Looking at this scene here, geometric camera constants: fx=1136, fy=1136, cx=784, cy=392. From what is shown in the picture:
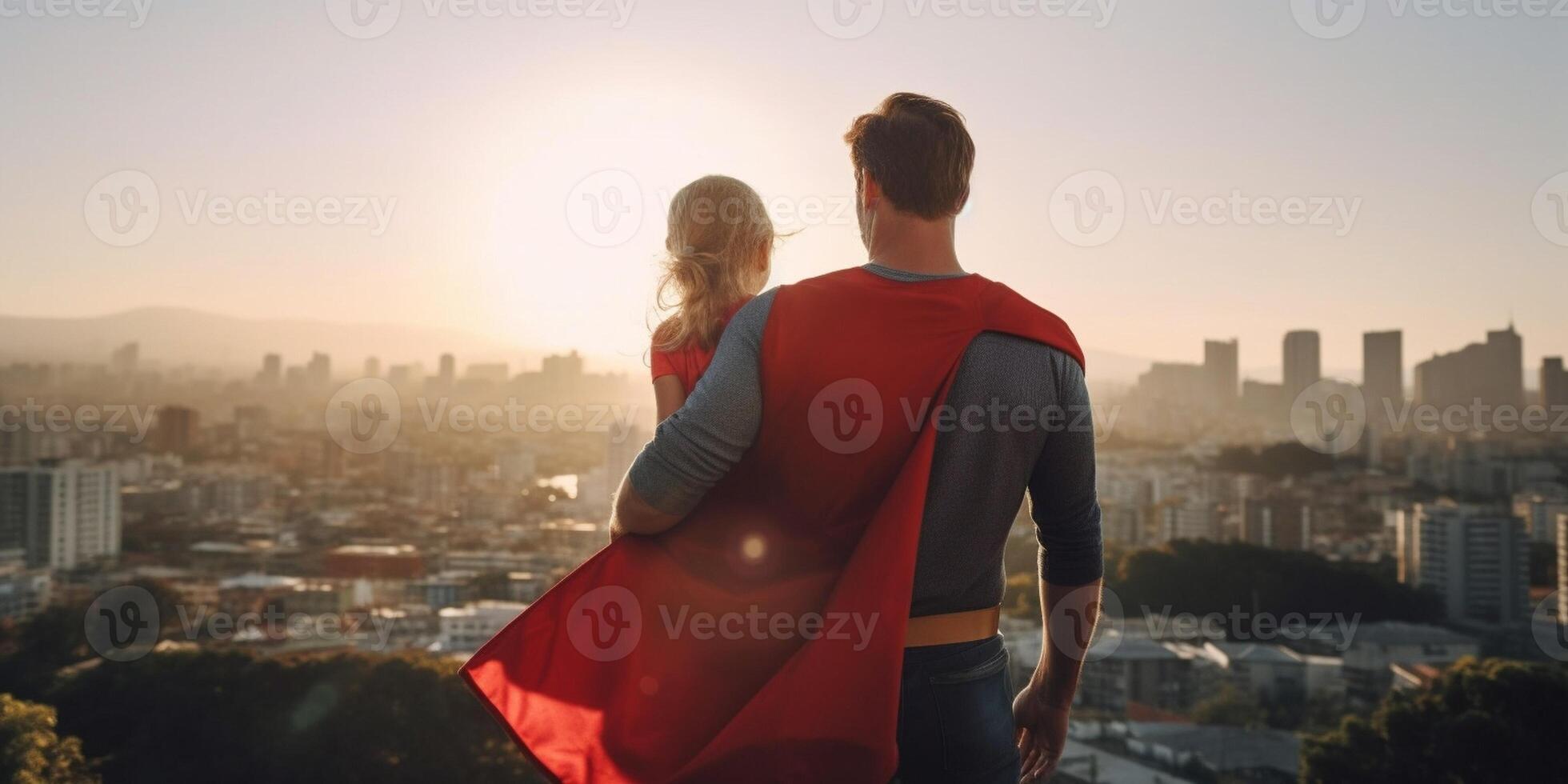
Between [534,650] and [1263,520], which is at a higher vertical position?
[534,650]

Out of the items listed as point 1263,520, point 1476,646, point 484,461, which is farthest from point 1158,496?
point 484,461

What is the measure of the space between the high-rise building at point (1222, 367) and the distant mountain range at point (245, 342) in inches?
155

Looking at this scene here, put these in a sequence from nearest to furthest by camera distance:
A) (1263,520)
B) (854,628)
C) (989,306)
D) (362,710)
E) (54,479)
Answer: (854,628)
(989,306)
(362,710)
(54,479)
(1263,520)

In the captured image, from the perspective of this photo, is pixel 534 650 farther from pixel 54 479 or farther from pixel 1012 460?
pixel 54 479

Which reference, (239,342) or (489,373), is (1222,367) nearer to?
(489,373)

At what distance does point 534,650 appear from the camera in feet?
4.42

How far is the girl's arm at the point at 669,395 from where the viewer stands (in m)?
1.50

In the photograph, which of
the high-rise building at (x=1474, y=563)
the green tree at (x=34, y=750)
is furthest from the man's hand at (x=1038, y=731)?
the high-rise building at (x=1474, y=563)

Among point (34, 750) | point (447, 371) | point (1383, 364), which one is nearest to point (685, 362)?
point (34, 750)

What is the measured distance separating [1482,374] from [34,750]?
112 feet

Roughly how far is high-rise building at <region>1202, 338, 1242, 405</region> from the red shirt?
41.9 metres

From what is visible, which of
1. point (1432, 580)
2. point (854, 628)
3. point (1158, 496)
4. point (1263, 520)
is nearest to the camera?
point (854, 628)

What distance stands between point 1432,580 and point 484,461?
67.4 feet

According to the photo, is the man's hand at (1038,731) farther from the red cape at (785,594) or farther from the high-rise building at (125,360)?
the high-rise building at (125,360)
